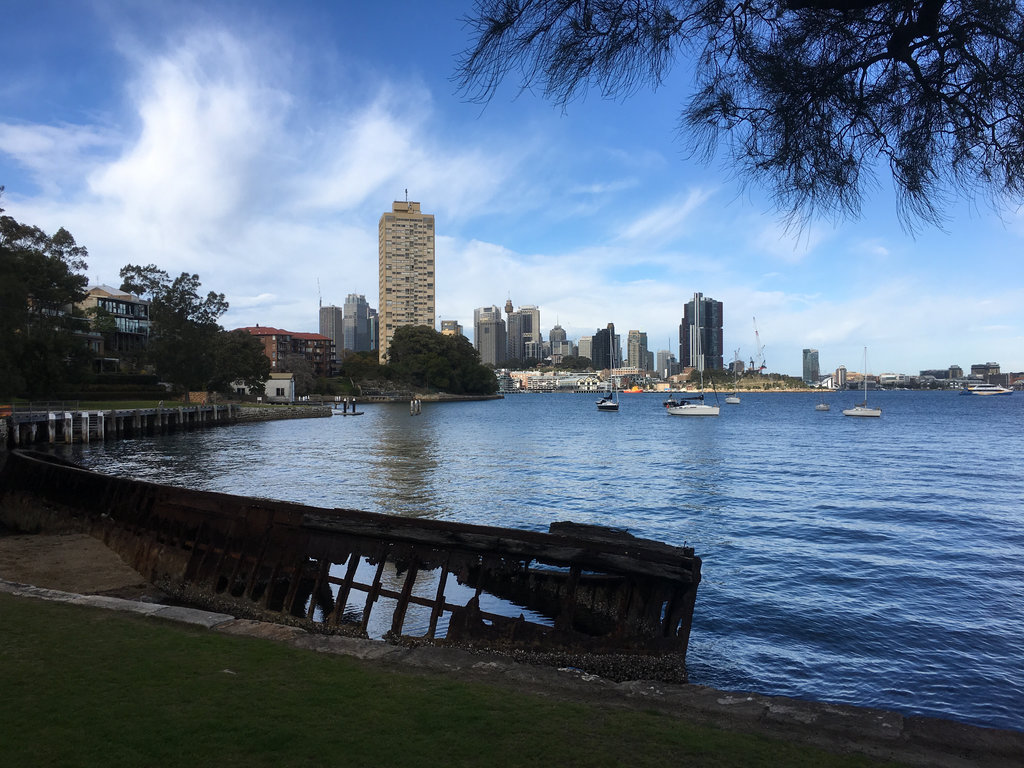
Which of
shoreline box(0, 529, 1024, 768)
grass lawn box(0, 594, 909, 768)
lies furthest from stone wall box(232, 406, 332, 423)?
grass lawn box(0, 594, 909, 768)

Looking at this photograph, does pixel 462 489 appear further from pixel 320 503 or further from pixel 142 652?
pixel 142 652

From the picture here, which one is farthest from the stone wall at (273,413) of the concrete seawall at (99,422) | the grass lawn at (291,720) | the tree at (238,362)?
→ the grass lawn at (291,720)

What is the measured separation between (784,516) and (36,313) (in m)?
58.5

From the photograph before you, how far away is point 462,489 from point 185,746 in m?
23.0

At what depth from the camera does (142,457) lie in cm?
3709

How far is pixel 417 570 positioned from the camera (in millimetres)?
10469

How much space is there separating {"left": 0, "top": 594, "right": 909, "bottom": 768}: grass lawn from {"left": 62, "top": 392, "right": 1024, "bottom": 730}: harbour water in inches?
201

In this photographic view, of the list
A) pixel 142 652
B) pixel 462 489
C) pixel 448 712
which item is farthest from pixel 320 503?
pixel 448 712

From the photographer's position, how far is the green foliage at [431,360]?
153750mm

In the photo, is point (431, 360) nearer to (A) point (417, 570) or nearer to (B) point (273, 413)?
(B) point (273, 413)

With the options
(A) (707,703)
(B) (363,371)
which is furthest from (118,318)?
(A) (707,703)

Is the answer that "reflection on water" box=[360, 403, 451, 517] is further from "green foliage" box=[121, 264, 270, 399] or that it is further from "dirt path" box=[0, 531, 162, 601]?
"green foliage" box=[121, 264, 270, 399]

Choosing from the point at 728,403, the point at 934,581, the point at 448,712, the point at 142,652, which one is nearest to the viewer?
the point at 448,712

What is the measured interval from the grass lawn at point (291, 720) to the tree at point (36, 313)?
126ft
